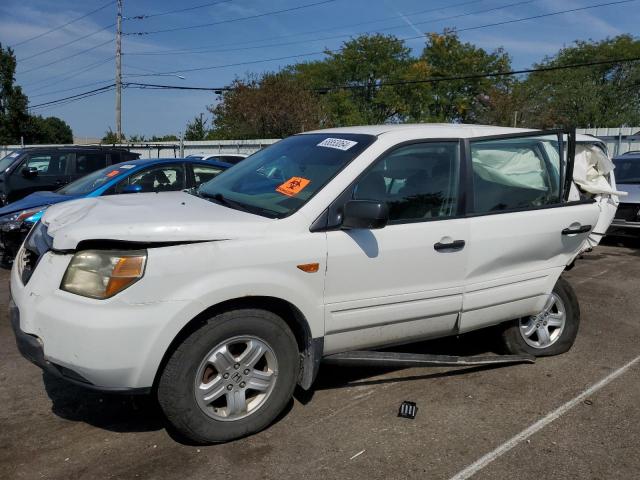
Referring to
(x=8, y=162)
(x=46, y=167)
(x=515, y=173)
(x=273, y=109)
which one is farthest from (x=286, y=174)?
(x=273, y=109)

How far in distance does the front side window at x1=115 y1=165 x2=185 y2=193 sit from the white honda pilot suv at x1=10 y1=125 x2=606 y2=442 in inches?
151

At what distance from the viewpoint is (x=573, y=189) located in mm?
4680

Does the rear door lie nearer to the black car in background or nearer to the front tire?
the front tire

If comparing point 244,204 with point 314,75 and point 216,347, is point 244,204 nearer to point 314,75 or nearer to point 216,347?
point 216,347

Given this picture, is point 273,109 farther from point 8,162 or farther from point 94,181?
point 94,181

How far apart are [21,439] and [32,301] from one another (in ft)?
2.90

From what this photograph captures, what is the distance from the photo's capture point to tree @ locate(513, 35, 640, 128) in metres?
42.5

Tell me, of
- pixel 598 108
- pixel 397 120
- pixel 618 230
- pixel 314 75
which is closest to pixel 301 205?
pixel 618 230

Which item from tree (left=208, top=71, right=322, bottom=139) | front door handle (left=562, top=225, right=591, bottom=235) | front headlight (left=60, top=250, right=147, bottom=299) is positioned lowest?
front headlight (left=60, top=250, right=147, bottom=299)

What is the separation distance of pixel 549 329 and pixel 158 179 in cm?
550

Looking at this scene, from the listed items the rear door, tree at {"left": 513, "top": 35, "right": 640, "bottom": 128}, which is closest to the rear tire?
the rear door

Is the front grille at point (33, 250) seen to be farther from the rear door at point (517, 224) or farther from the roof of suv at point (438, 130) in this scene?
the rear door at point (517, 224)

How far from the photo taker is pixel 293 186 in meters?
3.50

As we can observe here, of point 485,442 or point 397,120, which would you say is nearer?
point 485,442
